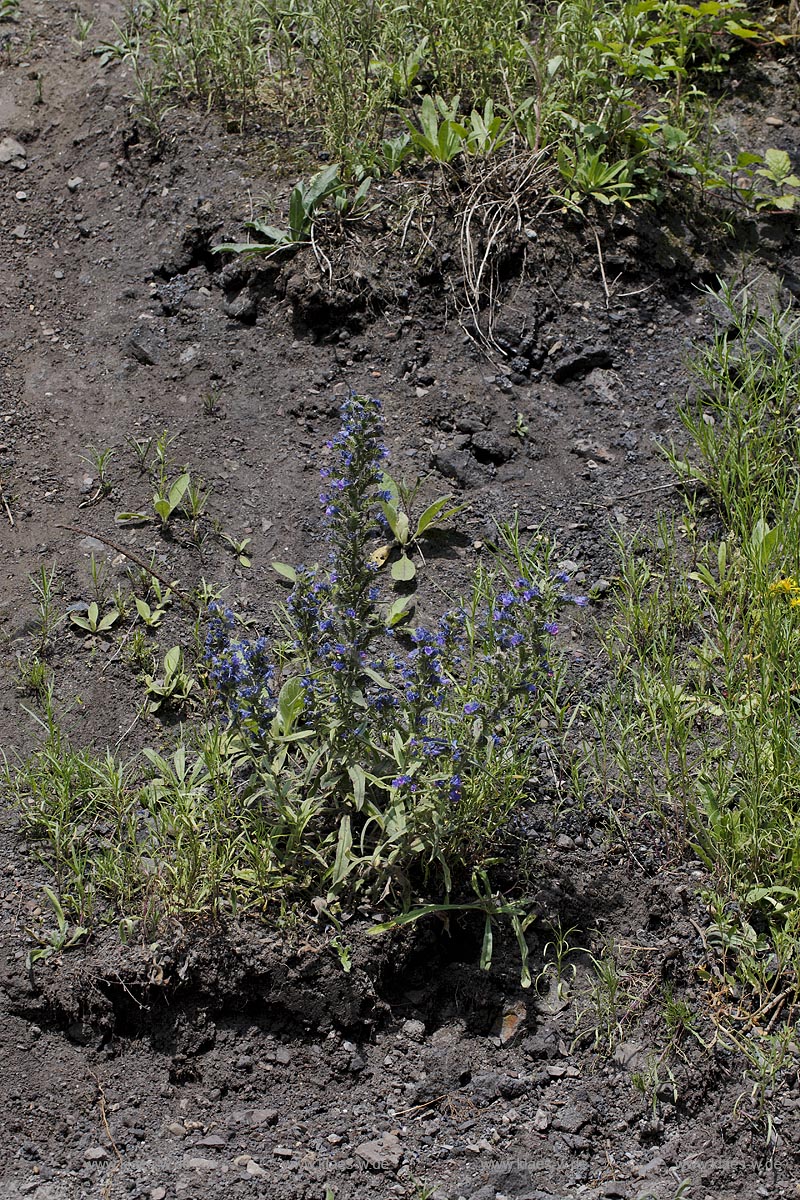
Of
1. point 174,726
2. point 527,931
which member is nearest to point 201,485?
point 174,726

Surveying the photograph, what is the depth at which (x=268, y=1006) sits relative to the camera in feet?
9.36

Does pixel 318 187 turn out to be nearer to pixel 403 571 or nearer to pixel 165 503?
pixel 165 503

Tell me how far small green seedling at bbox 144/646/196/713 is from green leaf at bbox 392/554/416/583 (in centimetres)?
76

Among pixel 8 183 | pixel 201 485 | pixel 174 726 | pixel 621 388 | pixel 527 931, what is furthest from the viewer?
pixel 8 183

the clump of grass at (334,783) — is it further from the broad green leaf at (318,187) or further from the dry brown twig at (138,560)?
the broad green leaf at (318,187)

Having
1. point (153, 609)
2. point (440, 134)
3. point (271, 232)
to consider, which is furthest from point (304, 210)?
point (153, 609)

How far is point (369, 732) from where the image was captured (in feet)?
9.76

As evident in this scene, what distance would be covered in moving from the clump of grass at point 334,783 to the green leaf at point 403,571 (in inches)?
25.6

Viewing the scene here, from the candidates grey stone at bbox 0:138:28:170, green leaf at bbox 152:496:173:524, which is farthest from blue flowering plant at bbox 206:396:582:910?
grey stone at bbox 0:138:28:170

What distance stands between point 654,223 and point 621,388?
85 centimetres

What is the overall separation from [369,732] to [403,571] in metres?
0.91

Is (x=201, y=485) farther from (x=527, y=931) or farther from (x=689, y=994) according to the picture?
(x=689, y=994)

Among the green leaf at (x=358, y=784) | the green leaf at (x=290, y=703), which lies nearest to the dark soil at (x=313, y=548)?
the green leaf at (x=358, y=784)

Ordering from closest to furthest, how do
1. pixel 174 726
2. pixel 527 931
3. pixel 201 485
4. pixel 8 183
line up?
pixel 527 931
pixel 174 726
pixel 201 485
pixel 8 183
